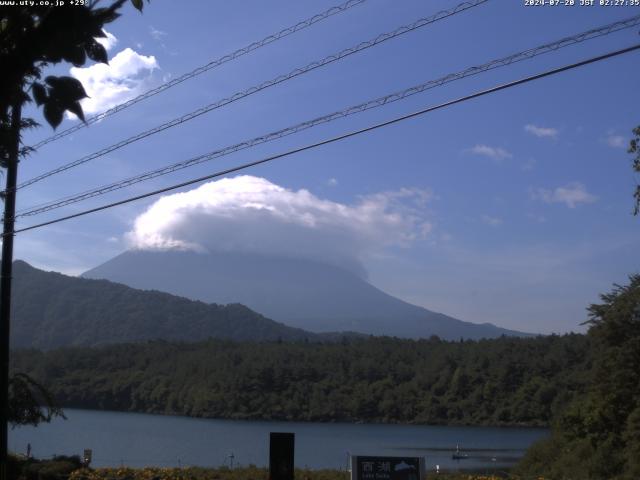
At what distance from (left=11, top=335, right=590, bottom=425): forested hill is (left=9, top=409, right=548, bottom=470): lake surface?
14.5 ft

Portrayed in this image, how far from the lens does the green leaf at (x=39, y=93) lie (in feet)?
13.0

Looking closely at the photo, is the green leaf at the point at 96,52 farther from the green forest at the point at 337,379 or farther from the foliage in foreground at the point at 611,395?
the green forest at the point at 337,379

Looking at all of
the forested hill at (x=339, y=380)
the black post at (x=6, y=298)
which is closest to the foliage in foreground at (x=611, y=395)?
the black post at (x=6, y=298)

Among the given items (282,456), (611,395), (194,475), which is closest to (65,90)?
(282,456)

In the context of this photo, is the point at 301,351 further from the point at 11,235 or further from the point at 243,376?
the point at 11,235

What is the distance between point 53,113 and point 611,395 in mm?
30437

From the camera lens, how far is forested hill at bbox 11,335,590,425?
8125 cm

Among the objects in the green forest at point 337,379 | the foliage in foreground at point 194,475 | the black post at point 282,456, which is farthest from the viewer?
the green forest at point 337,379

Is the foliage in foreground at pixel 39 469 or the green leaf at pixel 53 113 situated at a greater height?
the green leaf at pixel 53 113

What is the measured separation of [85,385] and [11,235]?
83.3 metres

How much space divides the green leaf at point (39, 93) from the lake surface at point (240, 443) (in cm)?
2571

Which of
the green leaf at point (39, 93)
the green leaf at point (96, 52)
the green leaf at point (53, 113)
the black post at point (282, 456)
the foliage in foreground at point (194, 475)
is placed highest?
the green leaf at point (96, 52)

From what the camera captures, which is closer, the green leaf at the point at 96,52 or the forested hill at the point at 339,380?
the green leaf at the point at 96,52

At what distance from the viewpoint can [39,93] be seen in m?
3.97
